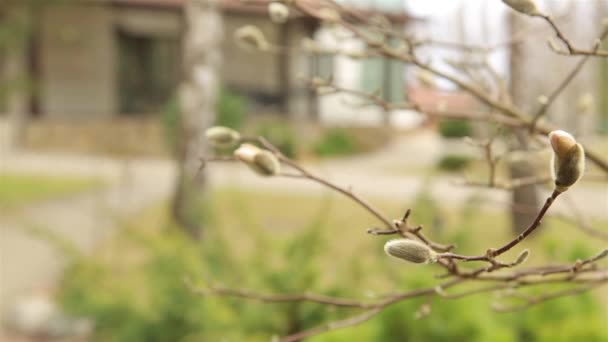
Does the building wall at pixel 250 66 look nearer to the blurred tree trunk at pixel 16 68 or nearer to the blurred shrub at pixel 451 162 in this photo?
the blurred tree trunk at pixel 16 68

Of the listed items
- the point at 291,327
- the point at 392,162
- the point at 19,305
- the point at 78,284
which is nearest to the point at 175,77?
the point at 392,162

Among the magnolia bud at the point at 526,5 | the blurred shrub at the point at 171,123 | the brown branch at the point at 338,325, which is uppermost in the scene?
the magnolia bud at the point at 526,5

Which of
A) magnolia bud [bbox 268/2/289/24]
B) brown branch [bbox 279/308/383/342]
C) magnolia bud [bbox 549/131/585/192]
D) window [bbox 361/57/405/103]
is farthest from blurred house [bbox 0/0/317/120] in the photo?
magnolia bud [bbox 549/131/585/192]

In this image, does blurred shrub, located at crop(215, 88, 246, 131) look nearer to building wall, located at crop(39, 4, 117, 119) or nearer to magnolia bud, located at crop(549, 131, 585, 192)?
building wall, located at crop(39, 4, 117, 119)

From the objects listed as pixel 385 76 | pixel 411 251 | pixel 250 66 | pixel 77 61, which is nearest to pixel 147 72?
pixel 77 61

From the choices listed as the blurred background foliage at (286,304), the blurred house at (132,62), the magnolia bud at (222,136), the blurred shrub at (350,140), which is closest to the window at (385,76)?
the blurred house at (132,62)

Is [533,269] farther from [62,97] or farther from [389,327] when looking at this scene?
[62,97]

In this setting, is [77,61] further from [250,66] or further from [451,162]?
[451,162]
